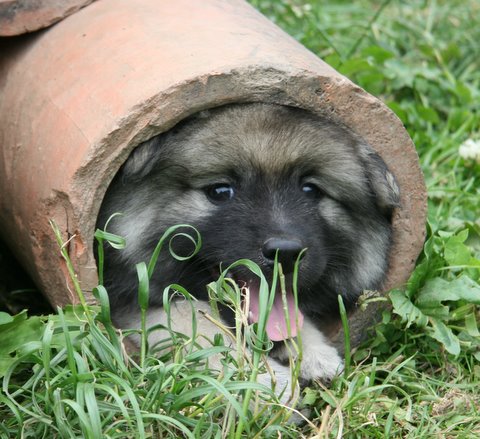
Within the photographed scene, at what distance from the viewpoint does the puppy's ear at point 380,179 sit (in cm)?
346

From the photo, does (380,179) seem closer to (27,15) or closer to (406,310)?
(406,310)

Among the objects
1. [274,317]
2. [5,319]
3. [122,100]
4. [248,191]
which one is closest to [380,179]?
[248,191]

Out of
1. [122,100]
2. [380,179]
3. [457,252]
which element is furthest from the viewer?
[457,252]

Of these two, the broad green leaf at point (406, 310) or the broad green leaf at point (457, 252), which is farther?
the broad green leaf at point (457, 252)

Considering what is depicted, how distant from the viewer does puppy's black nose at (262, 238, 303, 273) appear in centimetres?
318

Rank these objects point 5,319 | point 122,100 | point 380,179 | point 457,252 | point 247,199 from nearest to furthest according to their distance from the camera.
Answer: point 5,319, point 122,100, point 247,199, point 380,179, point 457,252

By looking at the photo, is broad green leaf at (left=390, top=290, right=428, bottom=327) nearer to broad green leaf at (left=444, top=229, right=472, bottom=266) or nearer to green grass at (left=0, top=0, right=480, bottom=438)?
green grass at (left=0, top=0, right=480, bottom=438)

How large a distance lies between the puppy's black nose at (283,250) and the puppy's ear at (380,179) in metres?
0.46

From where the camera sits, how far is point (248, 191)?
337 cm

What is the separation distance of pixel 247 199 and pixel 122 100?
1.82 feet

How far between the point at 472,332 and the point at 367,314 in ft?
1.29

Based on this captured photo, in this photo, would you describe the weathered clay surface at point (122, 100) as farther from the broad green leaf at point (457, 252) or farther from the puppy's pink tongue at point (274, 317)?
the puppy's pink tongue at point (274, 317)

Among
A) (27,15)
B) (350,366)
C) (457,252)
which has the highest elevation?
(27,15)

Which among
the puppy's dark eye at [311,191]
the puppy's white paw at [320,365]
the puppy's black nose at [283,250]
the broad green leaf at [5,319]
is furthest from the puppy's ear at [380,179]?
the broad green leaf at [5,319]
